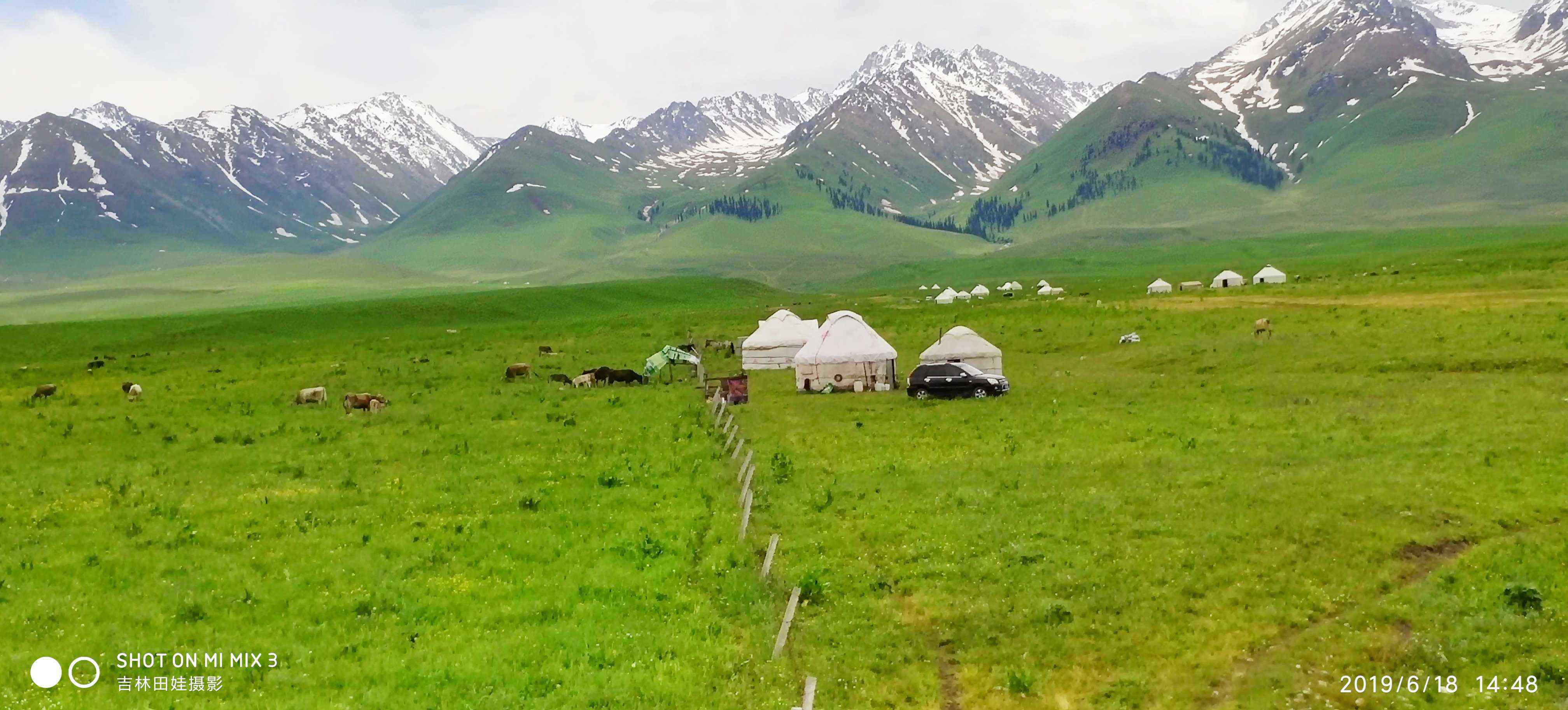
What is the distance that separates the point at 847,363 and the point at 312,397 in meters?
26.2

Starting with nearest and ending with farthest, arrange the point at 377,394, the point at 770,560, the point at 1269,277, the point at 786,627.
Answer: the point at 786,627 → the point at 770,560 → the point at 377,394 → the point at 1269,277

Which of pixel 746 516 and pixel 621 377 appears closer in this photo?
pixel 746 516

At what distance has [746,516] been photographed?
21.2m

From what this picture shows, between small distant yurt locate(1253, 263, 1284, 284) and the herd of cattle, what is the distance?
8712 cm

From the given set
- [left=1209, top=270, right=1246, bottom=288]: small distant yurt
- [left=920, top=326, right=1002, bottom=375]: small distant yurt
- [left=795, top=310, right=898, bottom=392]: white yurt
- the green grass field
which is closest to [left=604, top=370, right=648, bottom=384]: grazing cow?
the green grass field

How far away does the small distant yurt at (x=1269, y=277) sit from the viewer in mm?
110500

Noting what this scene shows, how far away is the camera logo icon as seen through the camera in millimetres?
13328

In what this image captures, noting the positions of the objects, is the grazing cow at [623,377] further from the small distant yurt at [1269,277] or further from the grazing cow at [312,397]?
the small distant yurt at [1269,277]

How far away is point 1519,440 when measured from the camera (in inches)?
1028

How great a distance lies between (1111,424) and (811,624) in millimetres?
20418

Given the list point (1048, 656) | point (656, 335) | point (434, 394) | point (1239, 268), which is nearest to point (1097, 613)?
point (1048, 656)

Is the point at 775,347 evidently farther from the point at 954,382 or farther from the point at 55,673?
the point at 55,673

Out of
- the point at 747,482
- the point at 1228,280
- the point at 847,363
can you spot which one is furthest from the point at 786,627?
the point at 1228,280

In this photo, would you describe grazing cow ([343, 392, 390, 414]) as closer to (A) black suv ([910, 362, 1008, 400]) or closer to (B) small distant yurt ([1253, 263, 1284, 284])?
(A) black suv ([910, 362, 1008, 400])
